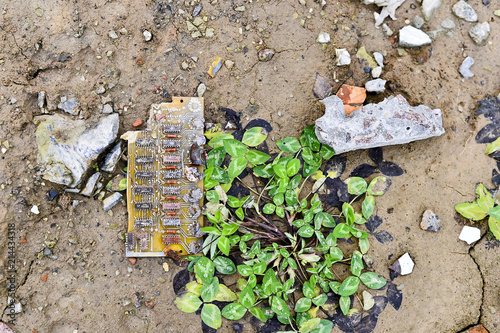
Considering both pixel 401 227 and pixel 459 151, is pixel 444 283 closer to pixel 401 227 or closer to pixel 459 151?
pixel 401 227

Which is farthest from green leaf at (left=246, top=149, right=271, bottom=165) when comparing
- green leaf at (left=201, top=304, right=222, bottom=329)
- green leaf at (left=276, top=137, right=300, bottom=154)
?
green leaf at (left=201, top=304, right=222, bottom=329)

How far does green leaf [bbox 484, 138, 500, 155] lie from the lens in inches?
110

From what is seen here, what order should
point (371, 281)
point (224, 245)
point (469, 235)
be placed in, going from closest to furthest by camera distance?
point (224, 245)
point (371, 281)
point (469, 235)

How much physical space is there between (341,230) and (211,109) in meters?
1.47

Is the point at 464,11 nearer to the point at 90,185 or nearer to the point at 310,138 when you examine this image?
the point at 310,138

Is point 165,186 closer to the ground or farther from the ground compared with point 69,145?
closer to the ground

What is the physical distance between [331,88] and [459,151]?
3.95 feet

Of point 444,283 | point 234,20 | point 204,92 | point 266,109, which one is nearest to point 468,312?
point 444,283

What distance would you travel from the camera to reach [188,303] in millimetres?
Result: 2688

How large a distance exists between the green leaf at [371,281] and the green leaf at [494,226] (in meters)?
1.02

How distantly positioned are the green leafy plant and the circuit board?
128 millimetres

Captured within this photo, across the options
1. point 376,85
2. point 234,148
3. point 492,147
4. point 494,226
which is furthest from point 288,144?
point 494,226

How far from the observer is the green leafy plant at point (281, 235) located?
103 inches

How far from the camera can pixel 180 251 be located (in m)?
2.73
